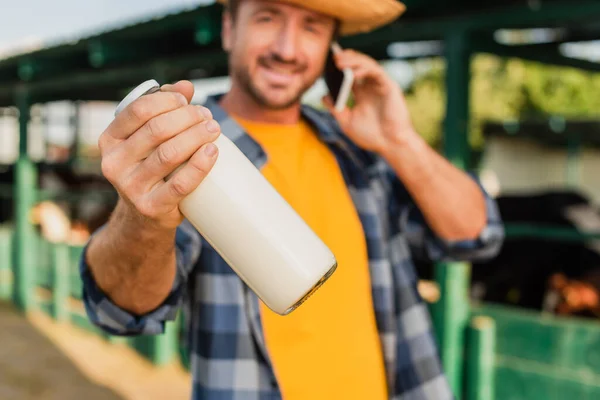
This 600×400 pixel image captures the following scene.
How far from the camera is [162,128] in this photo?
83cm

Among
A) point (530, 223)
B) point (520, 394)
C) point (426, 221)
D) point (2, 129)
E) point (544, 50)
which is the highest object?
point (544, 50)

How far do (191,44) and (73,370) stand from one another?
3.02m

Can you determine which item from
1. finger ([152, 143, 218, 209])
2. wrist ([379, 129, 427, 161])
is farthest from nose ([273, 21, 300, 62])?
finger ([152, 143, 218, 209])

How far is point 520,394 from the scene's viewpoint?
2.98 meters

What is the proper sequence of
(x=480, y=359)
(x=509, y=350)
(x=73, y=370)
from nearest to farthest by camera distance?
(x=480, y=359)
(x=509, y=350)
(x=73, y=370)

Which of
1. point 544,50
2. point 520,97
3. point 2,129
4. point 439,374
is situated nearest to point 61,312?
point 544,50

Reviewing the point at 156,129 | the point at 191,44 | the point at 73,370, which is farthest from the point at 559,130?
the point at 156,129

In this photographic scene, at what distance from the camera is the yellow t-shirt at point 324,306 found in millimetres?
1273

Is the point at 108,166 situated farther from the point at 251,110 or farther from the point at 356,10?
the point at 356,10

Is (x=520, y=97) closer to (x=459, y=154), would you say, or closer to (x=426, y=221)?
(x=459, y=154)

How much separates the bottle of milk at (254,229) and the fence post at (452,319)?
2143 mm

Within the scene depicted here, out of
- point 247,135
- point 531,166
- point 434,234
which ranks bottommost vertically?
→ point 531,166

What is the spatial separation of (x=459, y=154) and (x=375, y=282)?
1708 mm

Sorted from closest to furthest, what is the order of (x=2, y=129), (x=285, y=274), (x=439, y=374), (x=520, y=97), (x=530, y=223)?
(x=285, y=274) < (x=439, y=374) < (x=530, y=223) < (x=520, y=97) < (x=2, y=129)
